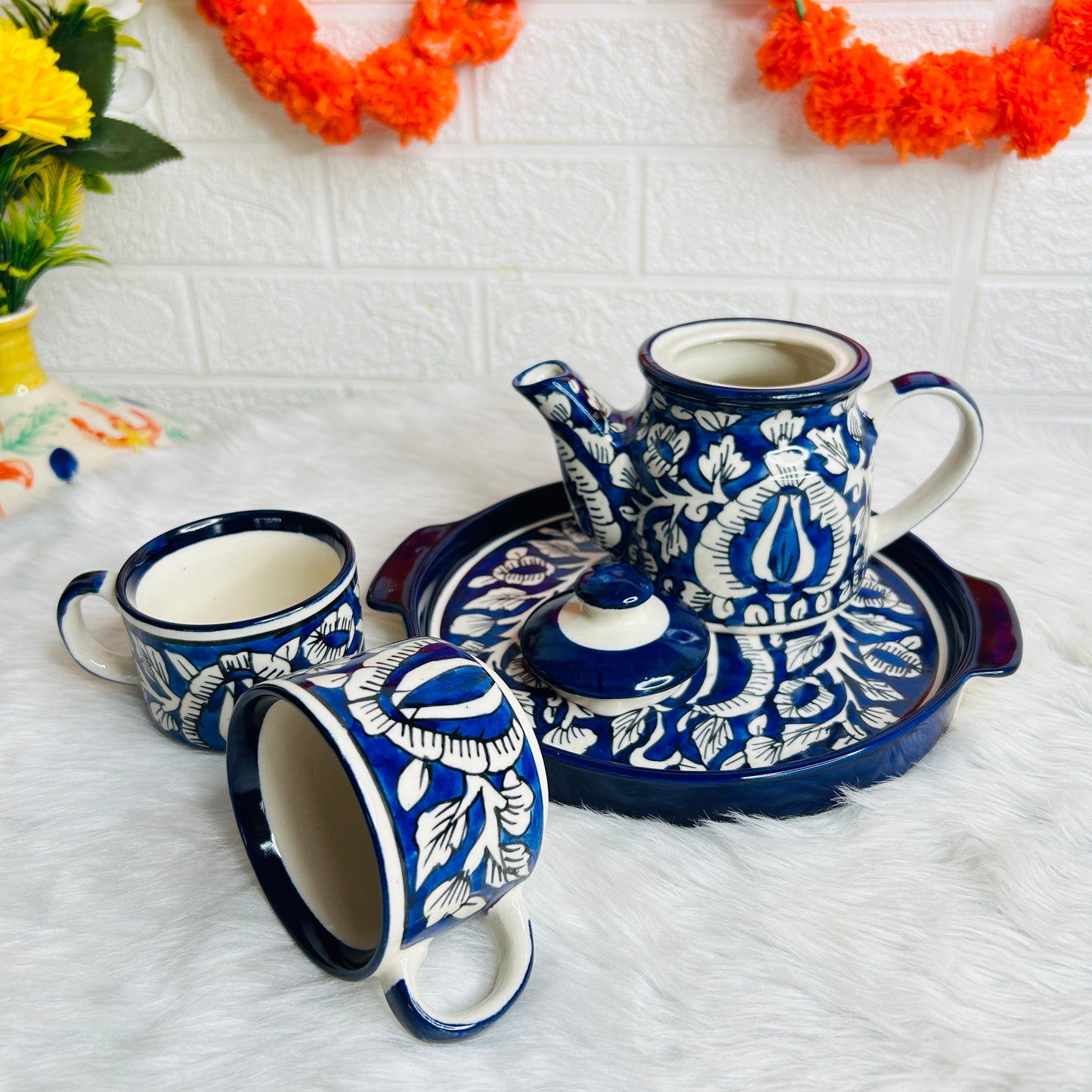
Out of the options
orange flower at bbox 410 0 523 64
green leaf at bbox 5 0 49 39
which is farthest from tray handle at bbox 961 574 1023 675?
green leaf at bbox 5 0 49 39

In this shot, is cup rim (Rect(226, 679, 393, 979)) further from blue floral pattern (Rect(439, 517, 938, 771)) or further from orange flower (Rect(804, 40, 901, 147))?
orange flower (Rect(804, 40, 901, 147))

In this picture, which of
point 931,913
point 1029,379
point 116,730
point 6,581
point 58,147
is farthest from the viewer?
point 1029,379

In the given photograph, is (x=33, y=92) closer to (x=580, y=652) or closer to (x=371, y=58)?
(x=371, y=58)

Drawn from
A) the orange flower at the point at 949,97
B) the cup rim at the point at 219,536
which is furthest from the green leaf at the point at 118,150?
the orange flower at the point at 949,97

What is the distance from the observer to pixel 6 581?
2.19 ft

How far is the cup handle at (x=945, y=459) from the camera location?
52 cm

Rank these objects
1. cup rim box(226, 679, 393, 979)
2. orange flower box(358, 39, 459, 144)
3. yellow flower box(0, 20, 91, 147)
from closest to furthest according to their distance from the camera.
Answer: cup rim box(226, 679, 393, 979), yellow flower box(0, 20, 91, 147), orange flower box(358, 39, 459, 144)

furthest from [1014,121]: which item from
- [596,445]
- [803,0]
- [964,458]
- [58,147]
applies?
[58,147]

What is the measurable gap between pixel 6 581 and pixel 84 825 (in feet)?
0.83

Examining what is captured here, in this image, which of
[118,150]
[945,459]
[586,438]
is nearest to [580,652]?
[586,438]

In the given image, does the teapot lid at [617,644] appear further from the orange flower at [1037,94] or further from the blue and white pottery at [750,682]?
the orange flower at [1037,94]

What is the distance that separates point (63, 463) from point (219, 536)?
0.29 m

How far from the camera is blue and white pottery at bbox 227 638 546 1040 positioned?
355mm

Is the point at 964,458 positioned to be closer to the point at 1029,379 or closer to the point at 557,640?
the point at 557,640
